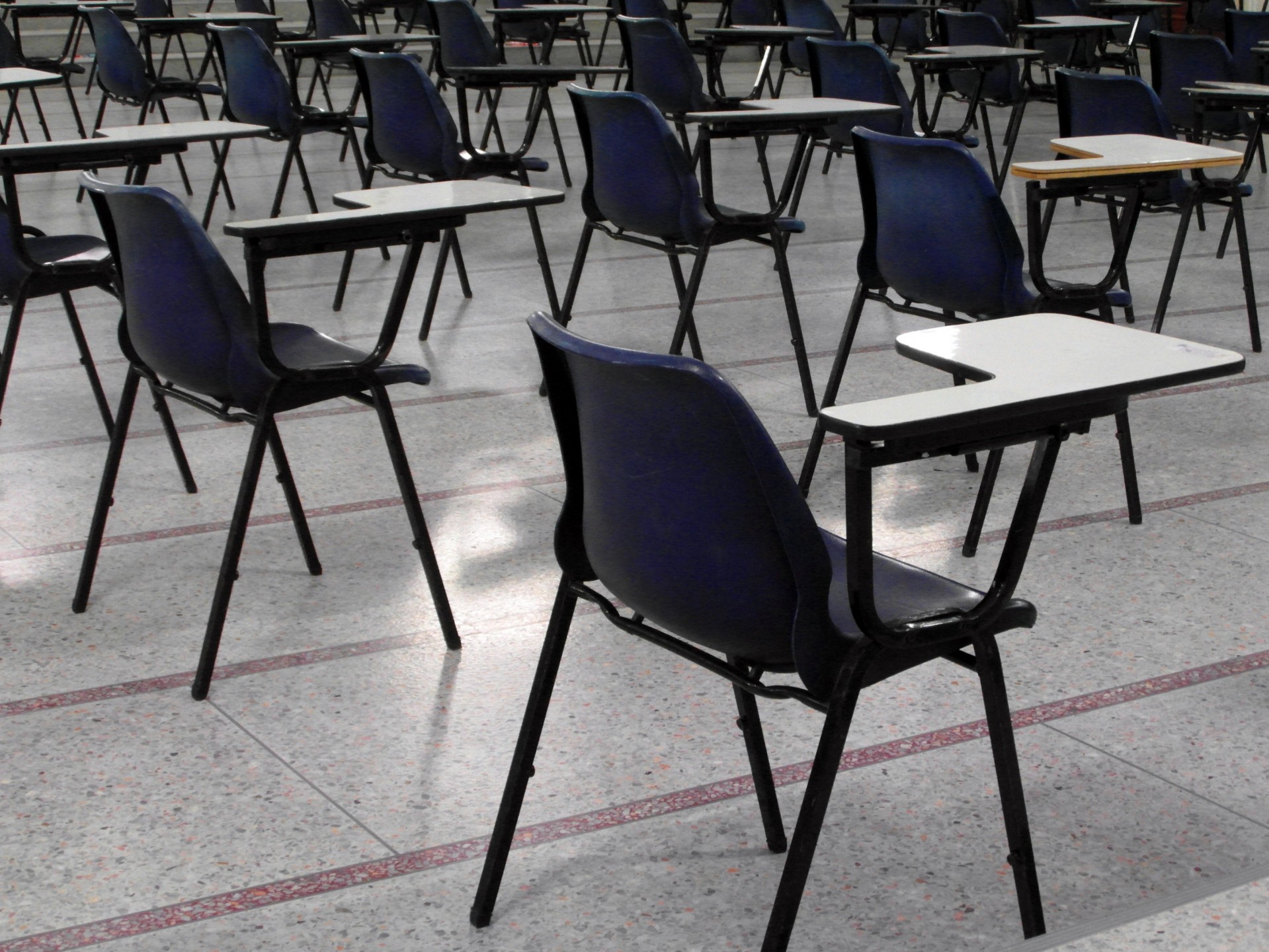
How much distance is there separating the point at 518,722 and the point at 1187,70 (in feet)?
16.3

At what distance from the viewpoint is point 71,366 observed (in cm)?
431

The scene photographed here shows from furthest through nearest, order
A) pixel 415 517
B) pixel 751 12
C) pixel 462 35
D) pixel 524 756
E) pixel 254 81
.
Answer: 1. pixel 751 12
2. pixel 462 35
3. pixel 254 81
4. pixel 415 517
5. pixel 524 756

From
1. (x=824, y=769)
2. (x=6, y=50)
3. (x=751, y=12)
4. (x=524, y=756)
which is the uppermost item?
(x=6, y=50)

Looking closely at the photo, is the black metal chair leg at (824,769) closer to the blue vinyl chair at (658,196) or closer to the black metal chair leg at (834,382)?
the black metal chair leg at (834,382)

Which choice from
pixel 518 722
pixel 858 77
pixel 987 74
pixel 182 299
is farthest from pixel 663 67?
pixel 518 722

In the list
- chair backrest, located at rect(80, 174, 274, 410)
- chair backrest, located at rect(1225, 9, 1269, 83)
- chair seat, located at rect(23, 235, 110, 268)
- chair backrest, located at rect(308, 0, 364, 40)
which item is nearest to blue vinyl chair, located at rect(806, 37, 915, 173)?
chair backrest, located at rect(1225, 9, 1269, 83)

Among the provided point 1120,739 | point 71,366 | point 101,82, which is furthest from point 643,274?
point 1120,739

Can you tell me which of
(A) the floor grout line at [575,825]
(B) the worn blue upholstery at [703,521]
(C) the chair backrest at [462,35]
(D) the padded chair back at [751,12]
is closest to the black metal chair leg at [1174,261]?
(A) the floor grout line at [575,825]

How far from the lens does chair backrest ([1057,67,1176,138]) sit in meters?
4.39

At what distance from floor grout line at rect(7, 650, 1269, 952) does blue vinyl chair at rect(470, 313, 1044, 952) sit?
0.44m

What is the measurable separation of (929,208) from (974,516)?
2.13 ft

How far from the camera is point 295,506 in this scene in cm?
280

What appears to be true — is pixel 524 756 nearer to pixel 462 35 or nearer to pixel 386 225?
pixel 386 225

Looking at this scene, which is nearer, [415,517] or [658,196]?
[415,517]
